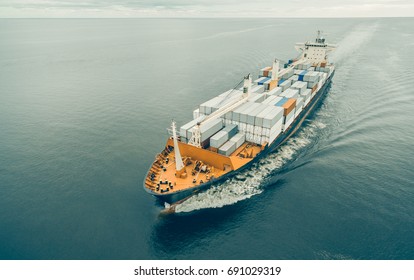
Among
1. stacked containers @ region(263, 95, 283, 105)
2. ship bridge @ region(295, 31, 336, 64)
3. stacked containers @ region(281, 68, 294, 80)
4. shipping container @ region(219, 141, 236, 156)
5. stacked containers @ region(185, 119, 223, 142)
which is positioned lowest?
shipping container @ region(219, 141, 236, 156)

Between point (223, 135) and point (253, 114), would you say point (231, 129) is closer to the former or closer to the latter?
point (223, 135)

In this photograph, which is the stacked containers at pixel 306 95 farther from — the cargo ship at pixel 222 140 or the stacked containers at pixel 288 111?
the stacked containers at pixel 288 111

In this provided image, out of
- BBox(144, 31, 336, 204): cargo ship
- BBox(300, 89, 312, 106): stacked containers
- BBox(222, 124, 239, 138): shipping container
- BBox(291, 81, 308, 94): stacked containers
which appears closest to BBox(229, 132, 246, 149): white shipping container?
BBox(144, 31, 336, 204): cargo ship

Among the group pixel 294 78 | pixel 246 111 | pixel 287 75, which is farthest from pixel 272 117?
pixel 287 75

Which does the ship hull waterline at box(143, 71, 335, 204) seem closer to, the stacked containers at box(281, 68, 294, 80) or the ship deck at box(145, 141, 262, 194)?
the ship deck at box(145, 141, 262, 194)

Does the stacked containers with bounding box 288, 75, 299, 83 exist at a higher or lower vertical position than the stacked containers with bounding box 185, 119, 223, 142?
higher

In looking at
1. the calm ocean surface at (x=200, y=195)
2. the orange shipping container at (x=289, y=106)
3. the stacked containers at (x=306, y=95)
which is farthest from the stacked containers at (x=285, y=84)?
the calm ocean surface at (x=200, y=195)

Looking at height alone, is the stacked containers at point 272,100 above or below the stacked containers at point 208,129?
above
